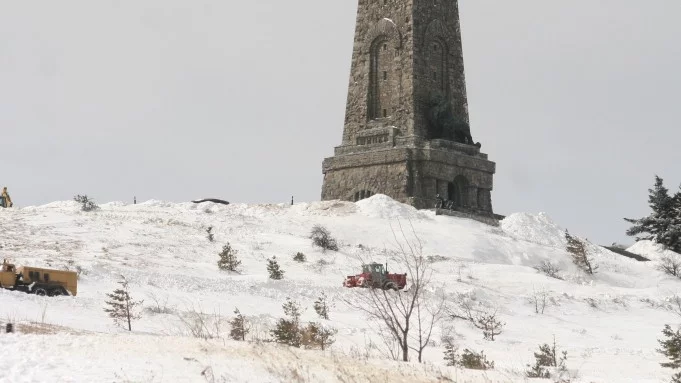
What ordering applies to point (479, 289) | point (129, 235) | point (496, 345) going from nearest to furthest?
point (496, 345)
point (479, 289)
point (129, 235)

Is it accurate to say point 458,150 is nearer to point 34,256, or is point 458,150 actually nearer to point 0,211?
point 0,211

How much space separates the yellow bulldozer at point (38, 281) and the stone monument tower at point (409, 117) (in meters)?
23.6

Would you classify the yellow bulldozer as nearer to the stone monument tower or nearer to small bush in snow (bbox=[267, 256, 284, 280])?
small bush in snow (bbox=[267, 256, 284, 280])

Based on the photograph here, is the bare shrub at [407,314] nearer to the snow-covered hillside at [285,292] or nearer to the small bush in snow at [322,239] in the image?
the snow-covered hillside at [285,292]

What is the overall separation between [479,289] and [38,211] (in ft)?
60.2

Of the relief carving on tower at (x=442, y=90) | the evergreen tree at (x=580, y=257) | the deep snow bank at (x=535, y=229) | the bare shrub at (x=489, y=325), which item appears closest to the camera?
the bare shrub at (x=489, y=325)

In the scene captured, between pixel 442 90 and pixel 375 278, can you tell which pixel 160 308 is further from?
pixel 442 90

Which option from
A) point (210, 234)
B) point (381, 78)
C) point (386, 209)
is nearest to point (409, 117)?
point (381, 78)

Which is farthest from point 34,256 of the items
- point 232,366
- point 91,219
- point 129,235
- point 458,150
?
point 458,150

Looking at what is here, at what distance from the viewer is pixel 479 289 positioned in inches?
1030

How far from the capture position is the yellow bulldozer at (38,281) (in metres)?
18.8

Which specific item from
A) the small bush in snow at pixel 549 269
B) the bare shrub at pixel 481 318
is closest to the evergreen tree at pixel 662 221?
the small bush in snow at pixel 549 269

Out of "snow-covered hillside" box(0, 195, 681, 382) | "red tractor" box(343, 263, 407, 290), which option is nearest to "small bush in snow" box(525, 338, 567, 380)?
"snow-covered hillside" box(0, 195, 681, 382)

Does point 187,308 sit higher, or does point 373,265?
point 373,265
